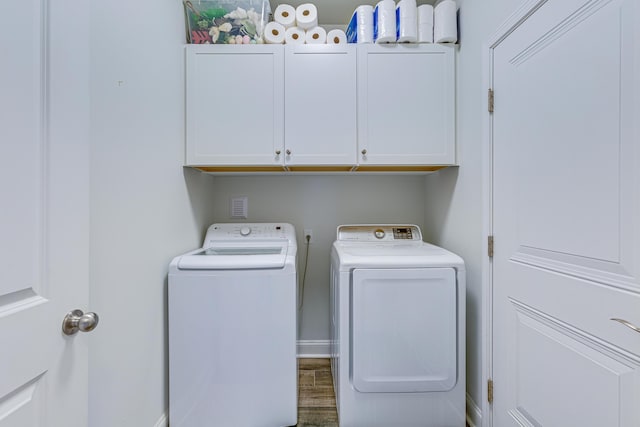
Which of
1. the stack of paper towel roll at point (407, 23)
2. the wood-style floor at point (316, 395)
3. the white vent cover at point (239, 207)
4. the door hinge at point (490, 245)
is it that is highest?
the stack of paper towel roll at point (407, 23)

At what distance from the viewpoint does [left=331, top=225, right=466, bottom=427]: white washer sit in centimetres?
138

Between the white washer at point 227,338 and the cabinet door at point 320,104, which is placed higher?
the cabinet door at point 320,104

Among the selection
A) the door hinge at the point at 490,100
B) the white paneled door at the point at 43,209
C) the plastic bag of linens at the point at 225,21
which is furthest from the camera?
the plastic bag of linens at the point at 225,21

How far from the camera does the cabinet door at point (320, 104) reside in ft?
5.49

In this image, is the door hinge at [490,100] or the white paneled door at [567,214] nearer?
the white paneled door at [567,214]

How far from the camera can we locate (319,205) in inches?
86.0

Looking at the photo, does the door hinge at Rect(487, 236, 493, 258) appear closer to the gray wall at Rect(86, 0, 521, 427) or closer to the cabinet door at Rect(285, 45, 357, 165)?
the gray wall at Rect(86, 0, 521, 427)

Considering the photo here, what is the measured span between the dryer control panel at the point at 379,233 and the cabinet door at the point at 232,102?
761 millimetres

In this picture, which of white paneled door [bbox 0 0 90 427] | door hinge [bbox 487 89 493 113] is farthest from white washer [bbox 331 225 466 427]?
white paneled door [bbox 0 0 90 427]

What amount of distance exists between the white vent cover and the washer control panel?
0.71 ft

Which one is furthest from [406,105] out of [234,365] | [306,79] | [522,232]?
[234,365]

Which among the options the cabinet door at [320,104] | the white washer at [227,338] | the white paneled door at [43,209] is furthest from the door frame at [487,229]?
the white paneled door at [43,209]

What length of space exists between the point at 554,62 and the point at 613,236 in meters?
0.65

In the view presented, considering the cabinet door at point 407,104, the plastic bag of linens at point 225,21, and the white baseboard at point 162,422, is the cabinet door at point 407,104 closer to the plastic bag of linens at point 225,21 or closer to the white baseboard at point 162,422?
the plastic bag of linens at point 225,21
